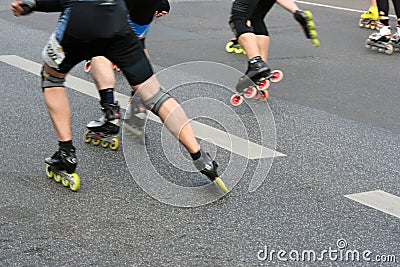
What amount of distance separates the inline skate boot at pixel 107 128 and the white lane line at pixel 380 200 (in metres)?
2.04

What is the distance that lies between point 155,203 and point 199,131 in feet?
5.22

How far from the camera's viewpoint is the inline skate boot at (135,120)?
6.31 meters

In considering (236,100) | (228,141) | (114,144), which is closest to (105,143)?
(114,144)

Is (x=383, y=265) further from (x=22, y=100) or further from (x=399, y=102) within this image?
(x=22, y=100)

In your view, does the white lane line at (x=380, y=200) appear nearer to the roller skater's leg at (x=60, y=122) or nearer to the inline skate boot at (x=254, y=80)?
the roller skater's leg at (x=60, y=122)

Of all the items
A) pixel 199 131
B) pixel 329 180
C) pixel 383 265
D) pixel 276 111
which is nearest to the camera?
pixel 383 265

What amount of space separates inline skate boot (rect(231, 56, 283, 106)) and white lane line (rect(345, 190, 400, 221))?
7.56 feet

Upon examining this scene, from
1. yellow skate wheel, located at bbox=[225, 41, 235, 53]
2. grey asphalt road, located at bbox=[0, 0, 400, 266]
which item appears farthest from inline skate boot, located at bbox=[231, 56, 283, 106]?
yellow skate wheel, located at bbox=[225, 41, 235, 53]

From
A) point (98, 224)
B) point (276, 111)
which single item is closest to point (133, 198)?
point (98, 224)

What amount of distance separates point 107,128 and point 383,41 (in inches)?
224

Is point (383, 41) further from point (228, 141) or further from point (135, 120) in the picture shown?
point (135, 120)

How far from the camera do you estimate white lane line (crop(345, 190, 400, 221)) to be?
16.2 ft

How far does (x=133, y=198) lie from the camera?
5.14m

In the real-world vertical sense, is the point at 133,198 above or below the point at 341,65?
above
